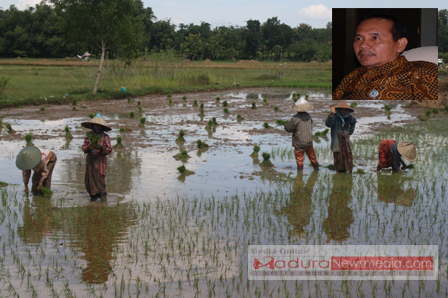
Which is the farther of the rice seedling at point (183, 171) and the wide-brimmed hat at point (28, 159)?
the rice seedling at point (183, 171)

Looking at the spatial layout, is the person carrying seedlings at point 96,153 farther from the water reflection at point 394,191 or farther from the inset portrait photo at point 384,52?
the inset portrait photo at point 384,52

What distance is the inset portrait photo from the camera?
8.81 m

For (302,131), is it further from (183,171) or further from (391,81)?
(183,171)

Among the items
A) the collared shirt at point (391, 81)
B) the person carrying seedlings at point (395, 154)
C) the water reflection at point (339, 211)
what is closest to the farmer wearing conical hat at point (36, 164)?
the water reflection at point (339, 211)

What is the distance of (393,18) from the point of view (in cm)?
898

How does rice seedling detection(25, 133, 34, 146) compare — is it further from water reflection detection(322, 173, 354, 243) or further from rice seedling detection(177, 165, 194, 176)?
water reflection detection(322, 173, 354, 243)

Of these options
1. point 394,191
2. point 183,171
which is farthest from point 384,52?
point 183,171

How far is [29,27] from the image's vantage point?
4881cm

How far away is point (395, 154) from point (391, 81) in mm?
1435

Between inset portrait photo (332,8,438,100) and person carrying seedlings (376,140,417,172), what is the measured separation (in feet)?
2.92

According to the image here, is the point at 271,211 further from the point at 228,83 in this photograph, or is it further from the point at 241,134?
the point at 228,83

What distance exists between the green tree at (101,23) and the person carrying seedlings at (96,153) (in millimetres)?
14740

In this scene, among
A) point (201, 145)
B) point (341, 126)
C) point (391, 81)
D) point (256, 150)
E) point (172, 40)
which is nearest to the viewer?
point (341, 126)

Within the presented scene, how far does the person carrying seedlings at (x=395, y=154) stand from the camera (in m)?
9.24
